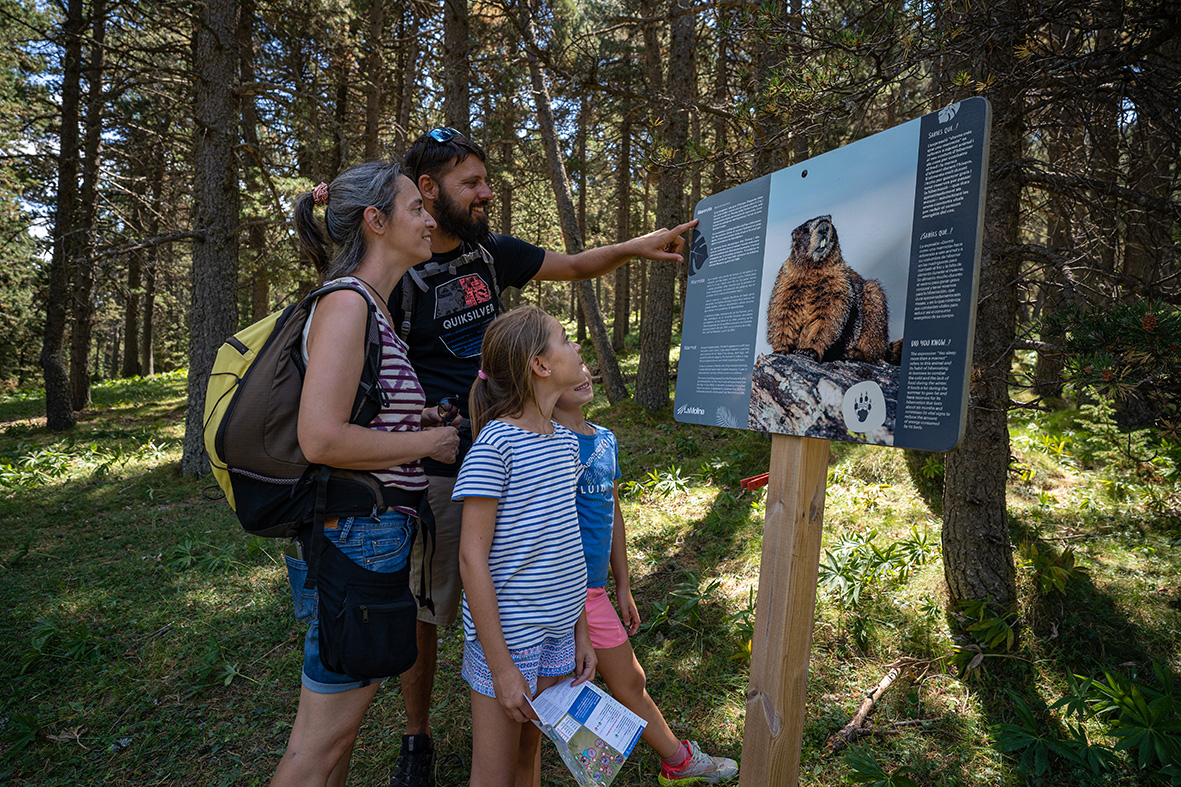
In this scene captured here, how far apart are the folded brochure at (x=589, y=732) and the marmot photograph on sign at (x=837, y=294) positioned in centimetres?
111

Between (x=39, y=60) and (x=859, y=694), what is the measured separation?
57.2 ft

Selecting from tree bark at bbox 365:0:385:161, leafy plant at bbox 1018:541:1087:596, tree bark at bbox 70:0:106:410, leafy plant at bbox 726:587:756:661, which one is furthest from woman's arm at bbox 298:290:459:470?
tree bark at bbox 365:0:385:161

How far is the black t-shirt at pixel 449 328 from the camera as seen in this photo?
8.63ft

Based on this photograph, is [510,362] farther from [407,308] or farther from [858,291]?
[858,291]

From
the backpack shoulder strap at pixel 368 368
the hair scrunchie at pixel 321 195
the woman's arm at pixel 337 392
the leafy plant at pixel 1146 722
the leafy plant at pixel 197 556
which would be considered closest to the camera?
the woman's arm at pixel 337 392

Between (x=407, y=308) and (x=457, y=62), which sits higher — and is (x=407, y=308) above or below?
below

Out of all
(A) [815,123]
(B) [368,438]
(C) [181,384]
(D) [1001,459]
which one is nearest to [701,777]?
(B) [368,438]

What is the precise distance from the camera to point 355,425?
A: 1.77 meters

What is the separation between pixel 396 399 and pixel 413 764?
1.89 meters

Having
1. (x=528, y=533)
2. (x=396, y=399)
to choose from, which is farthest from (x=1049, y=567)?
(x=396, y=399)

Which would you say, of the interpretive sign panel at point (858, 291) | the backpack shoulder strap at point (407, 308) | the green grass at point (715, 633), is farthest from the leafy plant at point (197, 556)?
the interpretive sign panel at point (858, 291)

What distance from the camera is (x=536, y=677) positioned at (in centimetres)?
202

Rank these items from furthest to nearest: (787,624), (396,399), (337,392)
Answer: (787,624)
(396,399)
(337,392)

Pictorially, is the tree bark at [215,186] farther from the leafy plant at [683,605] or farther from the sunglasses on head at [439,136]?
the leafy plant at [683,605]
